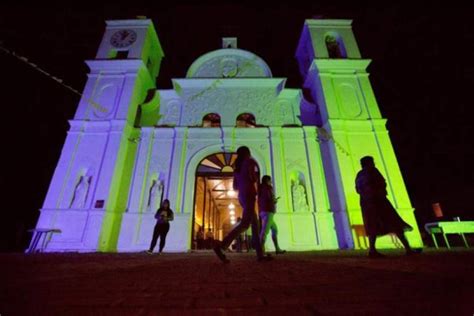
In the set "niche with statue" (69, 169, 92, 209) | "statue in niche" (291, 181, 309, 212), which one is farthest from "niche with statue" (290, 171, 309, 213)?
"niche with statue" (69, 169, 92, 209)

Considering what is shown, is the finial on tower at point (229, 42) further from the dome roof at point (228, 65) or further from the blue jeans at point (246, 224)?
the blue jeans at point (246, 224)

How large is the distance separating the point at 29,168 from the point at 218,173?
40.1ft

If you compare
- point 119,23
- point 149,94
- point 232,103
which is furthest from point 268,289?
point 119,23

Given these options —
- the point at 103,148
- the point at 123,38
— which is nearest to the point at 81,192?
the point at 103,148

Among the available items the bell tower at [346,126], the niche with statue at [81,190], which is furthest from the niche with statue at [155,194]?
the bell tower at [346,126]

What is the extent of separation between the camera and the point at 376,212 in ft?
14.0

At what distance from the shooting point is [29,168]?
45.4 ft

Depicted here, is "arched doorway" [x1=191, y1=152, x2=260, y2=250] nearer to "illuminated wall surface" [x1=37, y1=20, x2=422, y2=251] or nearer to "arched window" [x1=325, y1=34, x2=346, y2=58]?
"illuminated wall surface" [x1=37, y1=20, x2=422, y2=251]

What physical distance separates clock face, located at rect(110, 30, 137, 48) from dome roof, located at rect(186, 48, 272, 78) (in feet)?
13.5

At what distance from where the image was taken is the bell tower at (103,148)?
349 inches

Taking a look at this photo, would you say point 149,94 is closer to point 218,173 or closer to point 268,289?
point 218,173

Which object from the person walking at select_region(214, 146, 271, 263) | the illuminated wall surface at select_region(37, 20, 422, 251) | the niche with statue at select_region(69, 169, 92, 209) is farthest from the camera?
the niche with statue at select_region(69, 169, 92, 209)

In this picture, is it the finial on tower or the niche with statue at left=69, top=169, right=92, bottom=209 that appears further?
the finial on tower

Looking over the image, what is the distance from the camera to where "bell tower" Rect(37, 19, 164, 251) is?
8867 millimetres
